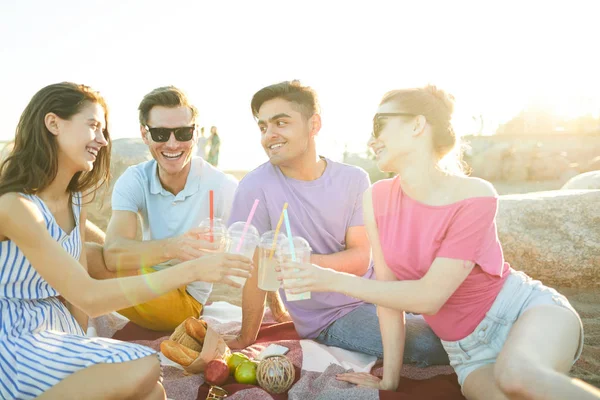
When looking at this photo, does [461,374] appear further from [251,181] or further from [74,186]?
[74,186]

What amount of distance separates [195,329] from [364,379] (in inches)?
47.8

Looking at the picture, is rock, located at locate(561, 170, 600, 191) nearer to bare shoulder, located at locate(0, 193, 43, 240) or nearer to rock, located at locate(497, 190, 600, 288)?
rock, located at locate(497, 190, 600, 288)

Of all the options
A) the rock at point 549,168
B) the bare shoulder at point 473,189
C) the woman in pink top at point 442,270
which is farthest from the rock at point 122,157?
the rock at point 549,168

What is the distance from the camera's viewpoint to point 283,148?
4141mm

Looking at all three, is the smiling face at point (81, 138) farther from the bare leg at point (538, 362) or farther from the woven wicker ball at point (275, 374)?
the bare leg at point (538, 362)

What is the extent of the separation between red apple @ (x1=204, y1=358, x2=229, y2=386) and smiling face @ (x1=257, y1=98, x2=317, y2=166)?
161cm

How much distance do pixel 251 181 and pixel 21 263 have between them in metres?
1.82

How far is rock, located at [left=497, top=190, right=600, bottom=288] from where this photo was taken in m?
5.79

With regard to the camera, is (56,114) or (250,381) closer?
(56,114)

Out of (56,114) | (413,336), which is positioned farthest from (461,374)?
(56,114)

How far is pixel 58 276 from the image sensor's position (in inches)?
103

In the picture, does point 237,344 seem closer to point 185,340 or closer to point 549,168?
point 185,340

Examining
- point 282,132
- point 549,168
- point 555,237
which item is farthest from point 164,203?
point 549,168

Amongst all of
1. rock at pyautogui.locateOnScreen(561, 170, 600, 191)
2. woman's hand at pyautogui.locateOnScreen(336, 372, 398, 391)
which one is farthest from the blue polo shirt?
rock at pyautogui.locateOnScreen(561, 170, 600, 191)
